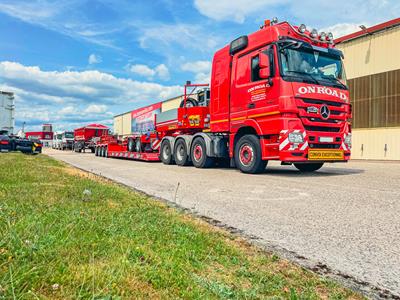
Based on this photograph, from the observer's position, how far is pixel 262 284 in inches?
82.8

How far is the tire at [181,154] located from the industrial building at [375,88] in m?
13.0

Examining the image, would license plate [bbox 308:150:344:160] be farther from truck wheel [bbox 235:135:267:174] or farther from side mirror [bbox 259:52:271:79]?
side mirror [bbox 259:52:271:79]

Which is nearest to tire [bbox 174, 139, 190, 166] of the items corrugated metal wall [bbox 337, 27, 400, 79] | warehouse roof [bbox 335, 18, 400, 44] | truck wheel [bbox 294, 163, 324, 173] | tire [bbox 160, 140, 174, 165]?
tire [bbox 160, 140, 174, 165]

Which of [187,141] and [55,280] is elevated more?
[187,141]

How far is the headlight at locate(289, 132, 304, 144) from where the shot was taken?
809 centimetres

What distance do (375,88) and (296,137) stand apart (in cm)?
1535

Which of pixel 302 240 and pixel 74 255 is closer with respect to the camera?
pixel 74 255

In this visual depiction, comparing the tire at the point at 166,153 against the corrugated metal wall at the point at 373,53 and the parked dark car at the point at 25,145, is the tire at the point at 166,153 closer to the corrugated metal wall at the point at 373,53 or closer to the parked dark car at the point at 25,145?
the parked dark car at the point at 25,145

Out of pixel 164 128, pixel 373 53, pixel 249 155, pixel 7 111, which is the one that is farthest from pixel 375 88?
pixel 7 111

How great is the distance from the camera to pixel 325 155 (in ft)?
28.0

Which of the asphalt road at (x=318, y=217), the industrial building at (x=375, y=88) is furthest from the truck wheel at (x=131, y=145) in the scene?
the industrial building at (x=375, y=88)

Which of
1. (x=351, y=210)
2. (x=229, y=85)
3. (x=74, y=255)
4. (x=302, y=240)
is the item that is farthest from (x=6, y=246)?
(x=229, y=85)

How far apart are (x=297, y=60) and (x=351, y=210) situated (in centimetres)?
503

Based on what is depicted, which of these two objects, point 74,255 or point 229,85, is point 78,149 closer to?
point 229,85
